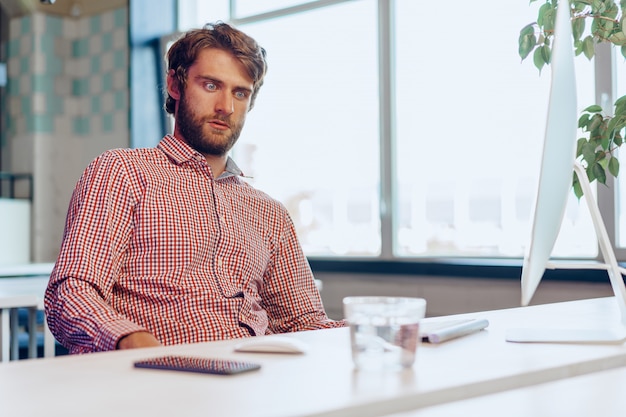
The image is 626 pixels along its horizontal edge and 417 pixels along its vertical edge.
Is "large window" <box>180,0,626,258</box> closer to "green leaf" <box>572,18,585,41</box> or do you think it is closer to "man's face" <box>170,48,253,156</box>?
"green leaf" <box>572,18,585,41</box>

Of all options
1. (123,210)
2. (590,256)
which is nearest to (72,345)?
(123,210)

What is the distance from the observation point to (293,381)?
2.82 ft

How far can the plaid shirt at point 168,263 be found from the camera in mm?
1532

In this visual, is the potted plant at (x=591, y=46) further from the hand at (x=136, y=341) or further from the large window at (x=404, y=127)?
the hand at (x=136, y=341)

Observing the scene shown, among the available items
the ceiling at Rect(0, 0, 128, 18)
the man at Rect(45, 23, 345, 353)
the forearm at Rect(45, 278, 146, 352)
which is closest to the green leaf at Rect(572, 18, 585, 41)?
the man at Rect(45, 23, 345, 353)

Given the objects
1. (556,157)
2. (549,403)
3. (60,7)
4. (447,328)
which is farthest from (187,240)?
(60,7)

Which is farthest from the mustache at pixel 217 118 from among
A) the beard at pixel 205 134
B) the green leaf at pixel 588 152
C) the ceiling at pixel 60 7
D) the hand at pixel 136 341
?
the ceiling at pixel 60 7

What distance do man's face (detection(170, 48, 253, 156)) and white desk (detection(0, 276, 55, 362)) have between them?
0.95 m

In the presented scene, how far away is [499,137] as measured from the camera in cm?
354

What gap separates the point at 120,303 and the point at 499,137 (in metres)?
2.32

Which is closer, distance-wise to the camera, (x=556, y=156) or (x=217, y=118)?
(x=556, y=156)

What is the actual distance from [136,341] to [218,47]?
87cm

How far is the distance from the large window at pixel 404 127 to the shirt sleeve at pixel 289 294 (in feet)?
5.50

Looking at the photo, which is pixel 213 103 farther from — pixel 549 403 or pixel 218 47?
pixel 549 403
